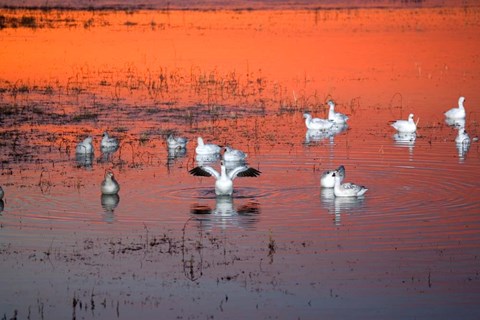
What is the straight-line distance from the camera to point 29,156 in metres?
19.6

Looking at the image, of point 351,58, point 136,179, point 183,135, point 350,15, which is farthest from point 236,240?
point 350,15

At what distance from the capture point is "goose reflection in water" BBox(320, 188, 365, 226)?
49.7 feet

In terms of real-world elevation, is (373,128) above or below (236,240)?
above

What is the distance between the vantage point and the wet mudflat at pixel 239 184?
441 inches

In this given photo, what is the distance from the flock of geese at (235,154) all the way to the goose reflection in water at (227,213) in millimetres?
653

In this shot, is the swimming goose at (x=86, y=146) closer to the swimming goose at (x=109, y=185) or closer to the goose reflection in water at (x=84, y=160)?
the goose reflection in water at (x=84, y=160)

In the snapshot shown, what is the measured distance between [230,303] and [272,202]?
5.05 m

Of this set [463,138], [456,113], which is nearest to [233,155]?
[463,138]

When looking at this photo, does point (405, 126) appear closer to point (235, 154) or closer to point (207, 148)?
point (207, 148)

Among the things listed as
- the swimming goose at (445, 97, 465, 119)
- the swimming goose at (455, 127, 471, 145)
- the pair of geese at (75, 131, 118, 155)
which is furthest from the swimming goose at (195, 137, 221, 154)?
the swimming goose at (445, 97, 465, 119)

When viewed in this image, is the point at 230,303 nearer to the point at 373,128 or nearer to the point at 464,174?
the point at 464,174

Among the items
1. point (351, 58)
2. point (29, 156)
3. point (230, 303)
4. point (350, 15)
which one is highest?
point (350, 15)

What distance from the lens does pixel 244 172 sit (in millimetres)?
17266

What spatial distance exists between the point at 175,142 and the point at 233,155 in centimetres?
160
